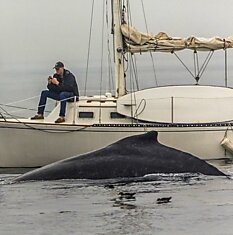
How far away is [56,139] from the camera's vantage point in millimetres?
29000

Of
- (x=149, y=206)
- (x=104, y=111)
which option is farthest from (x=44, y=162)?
(x=149, y=206)

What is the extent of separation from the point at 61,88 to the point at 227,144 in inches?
Result: 237

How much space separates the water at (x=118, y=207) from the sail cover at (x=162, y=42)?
14.6 m

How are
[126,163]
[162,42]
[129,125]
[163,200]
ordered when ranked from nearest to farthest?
[163,200], [126,163], [129,125], [162,42]

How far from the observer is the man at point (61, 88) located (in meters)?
29.0

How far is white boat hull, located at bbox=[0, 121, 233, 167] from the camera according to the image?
28828mm

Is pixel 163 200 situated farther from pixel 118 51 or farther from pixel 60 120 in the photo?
pixel 118 51

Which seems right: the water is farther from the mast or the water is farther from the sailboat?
the mast

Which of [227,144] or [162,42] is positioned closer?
[227,144]

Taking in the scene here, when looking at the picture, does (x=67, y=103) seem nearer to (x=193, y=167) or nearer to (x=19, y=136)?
(x=19, y=136)

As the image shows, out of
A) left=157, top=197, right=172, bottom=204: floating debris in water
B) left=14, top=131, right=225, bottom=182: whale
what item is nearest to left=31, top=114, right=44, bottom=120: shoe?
left=14, top=131, right=225, bottom=182: whale

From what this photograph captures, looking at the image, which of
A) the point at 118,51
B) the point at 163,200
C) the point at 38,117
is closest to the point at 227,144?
the point at 118,51

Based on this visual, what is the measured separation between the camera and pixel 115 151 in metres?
17.5

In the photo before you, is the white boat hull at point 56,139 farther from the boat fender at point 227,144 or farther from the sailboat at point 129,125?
the boat fender at point 227,144
